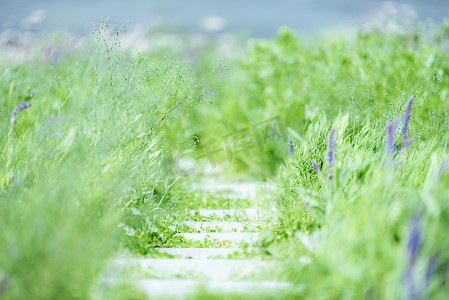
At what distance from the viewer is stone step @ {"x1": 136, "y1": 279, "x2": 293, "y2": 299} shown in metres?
1.85

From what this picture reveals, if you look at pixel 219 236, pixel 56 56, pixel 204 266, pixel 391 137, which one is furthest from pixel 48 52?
pixel 391 137

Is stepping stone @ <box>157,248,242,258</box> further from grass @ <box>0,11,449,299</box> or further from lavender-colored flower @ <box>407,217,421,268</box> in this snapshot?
lavender-colored flower @ <box>407,217,421,268</box>

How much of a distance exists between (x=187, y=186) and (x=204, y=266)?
1773mm

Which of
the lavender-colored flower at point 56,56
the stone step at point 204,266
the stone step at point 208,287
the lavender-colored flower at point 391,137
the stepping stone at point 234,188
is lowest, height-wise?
the stone step at point 208,287

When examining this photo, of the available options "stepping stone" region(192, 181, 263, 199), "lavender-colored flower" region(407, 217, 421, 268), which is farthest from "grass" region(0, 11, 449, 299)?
"stepping stone" region(192, 181, 263, 199)

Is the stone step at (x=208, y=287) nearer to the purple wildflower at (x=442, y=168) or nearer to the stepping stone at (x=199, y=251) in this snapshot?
the stepping stone at (x=199, y=251)

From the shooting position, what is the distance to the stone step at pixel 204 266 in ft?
7.12

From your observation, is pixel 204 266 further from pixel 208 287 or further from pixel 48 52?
pixel 48 52

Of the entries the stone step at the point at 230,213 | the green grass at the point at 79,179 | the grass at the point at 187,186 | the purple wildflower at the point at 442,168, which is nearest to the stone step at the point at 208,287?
the grass at the point at 187,186

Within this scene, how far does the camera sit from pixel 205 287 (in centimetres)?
186

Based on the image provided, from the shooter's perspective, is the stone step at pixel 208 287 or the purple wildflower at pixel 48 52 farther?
the purple wildflower at pixel 48 52

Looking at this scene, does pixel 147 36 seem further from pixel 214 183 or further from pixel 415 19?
pixel 415 19

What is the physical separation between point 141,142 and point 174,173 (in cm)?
106

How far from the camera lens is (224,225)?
3129mm
